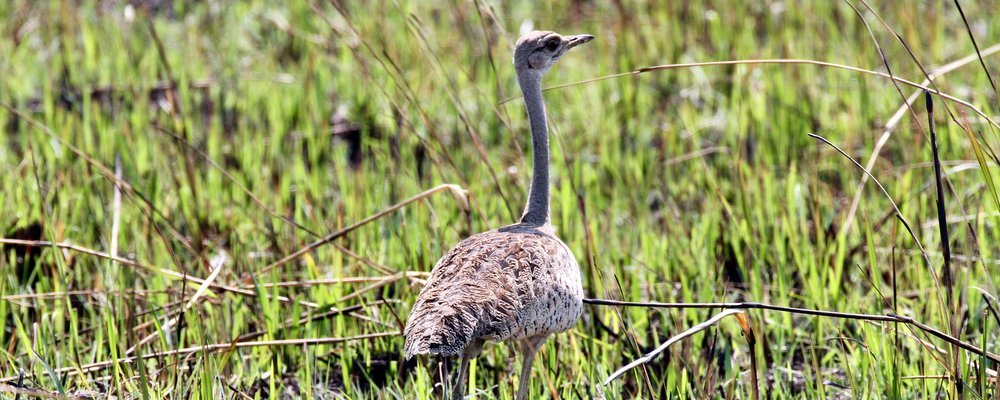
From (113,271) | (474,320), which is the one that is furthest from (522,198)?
(474,320)

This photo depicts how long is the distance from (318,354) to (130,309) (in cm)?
69

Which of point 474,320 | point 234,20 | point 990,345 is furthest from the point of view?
point 234,20

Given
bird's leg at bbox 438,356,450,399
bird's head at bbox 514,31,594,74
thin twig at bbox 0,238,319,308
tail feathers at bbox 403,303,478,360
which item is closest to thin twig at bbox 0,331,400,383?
thin twig at bbox 0,238,319,308

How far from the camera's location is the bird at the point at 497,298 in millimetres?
2957

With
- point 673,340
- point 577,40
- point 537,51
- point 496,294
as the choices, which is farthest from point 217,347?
point 673,340

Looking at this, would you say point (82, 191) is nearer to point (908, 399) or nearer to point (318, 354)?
point (318, 354)

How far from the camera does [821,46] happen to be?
736 cm

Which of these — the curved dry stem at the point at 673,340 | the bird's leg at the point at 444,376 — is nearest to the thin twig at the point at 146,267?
the bird's leg at the point at 444,376

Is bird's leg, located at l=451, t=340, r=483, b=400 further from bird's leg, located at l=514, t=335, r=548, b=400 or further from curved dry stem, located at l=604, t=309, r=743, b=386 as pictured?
curved dry stem, located at l=604, t=309, r=743, b=386

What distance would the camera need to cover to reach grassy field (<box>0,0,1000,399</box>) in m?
3.87

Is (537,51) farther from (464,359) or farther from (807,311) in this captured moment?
(807,311)

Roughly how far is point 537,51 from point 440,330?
4.45 ft

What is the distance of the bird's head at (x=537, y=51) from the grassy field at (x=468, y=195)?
8.9 inches

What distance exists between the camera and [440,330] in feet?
9.52
